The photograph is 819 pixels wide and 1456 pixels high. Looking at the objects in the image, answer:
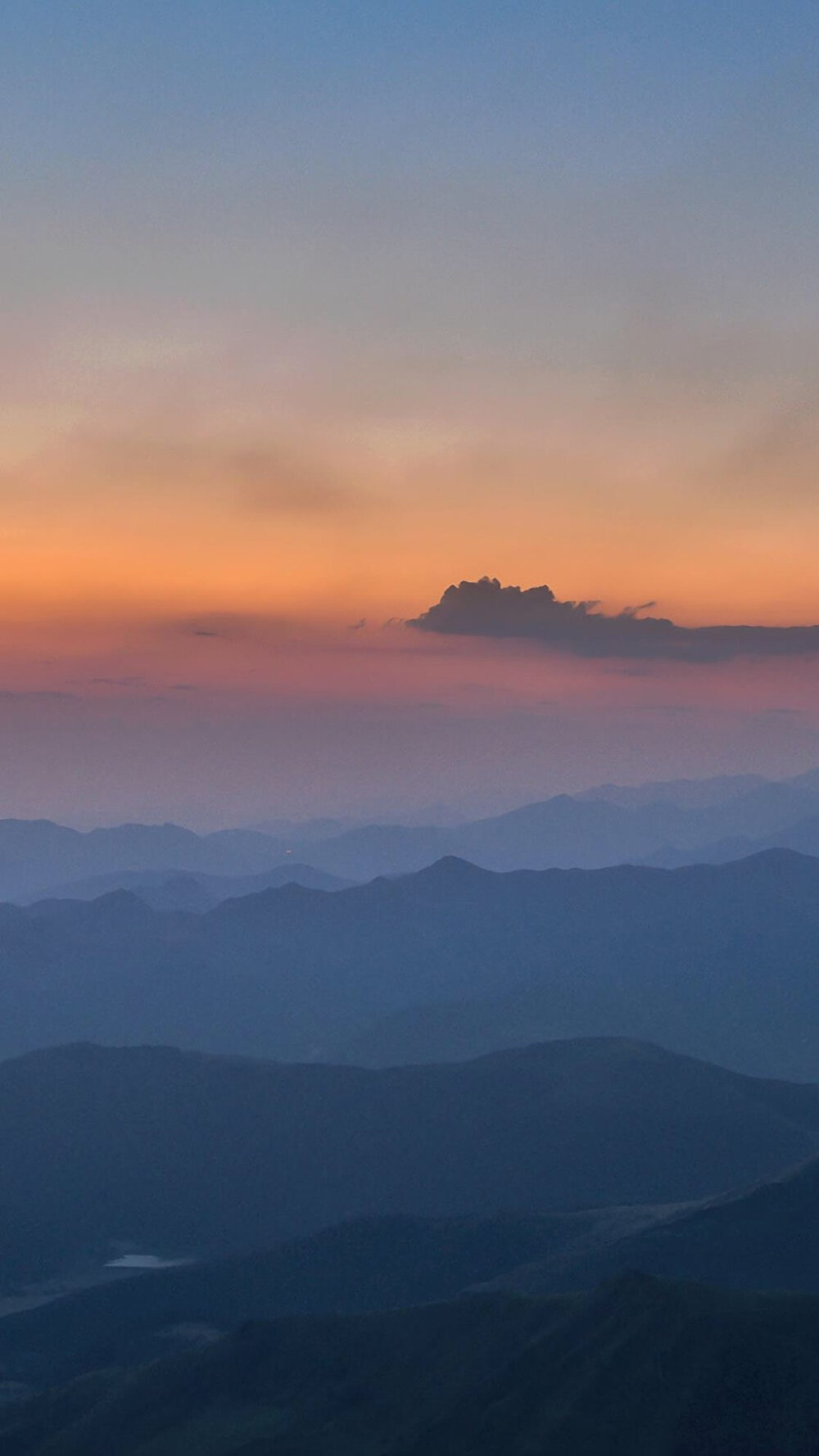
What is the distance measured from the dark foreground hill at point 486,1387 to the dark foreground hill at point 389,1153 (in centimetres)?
7190

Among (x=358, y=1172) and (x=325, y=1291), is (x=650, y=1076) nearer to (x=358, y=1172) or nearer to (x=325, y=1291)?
(x=358, y=1172)

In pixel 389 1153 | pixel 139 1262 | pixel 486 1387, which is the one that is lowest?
pixel 139 1262

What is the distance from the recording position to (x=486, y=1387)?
246ft

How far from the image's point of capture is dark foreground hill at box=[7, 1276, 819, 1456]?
68.2m

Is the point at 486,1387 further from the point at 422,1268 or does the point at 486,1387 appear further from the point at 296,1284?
the point at 296,1284

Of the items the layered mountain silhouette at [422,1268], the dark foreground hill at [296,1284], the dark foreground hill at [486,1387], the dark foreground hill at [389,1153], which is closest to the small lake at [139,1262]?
the dark foreground hill at [389,1153]

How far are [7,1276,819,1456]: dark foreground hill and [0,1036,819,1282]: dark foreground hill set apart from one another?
7190cm

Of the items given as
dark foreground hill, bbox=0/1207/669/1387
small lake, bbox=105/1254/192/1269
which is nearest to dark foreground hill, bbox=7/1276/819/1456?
dark foreground hill, bbox=0/1207/669/1387

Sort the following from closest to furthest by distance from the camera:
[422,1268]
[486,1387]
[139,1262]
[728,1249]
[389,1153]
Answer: [486,1387] → [728,1249] → [422,1268] → [139,1262] → [389,1153]

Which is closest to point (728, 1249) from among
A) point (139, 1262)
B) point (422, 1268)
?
point (422, 1268)

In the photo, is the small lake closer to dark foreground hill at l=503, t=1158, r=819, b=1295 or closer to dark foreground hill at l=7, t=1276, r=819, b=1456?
dark foreground hill at l=503, t=1158, r=819, b=1295

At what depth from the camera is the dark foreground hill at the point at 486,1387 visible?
68.2 m

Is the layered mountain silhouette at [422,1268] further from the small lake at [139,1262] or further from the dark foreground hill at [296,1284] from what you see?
the small lake at [139,1262]

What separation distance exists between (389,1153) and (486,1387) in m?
110
